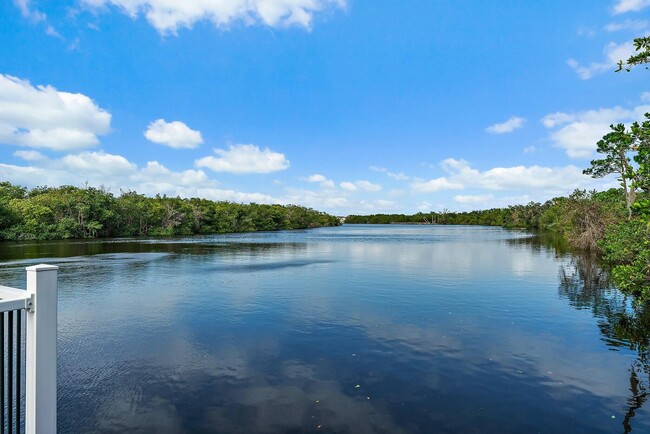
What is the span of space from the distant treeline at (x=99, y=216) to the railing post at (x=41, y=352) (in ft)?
196

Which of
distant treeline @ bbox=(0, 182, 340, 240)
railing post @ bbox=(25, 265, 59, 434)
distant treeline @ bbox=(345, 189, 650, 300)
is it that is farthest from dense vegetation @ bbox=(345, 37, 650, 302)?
distant treeline @ bbox=(0, 182, 340, 240)

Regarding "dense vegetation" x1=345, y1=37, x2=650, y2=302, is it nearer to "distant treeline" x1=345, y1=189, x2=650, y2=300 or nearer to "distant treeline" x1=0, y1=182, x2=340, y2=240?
"distant treeline" x1=345, y1=189, x2=650, y2=300

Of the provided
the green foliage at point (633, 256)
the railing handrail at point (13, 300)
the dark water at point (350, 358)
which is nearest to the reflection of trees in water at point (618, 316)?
the dark water at point (350, 358)

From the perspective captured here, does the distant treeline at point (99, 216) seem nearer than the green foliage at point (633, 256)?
No

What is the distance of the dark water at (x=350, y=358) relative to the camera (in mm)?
6613

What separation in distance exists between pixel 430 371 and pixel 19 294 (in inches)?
293

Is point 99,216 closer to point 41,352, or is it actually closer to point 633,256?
point 633,256

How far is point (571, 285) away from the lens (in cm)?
1922

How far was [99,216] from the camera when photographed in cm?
6344

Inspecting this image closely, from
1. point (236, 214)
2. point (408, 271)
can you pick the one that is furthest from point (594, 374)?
point (236, 214)

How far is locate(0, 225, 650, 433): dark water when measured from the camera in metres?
6.61

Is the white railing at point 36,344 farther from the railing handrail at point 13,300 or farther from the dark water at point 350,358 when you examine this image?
the dark water at point 350,358

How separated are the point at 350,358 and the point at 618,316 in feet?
32.8

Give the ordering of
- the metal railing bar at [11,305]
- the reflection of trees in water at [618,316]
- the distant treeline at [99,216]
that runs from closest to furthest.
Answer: the metal railing bar at [11,305] < the reflection of trees in water at [618,316] < the distant treeline at [99,216]
